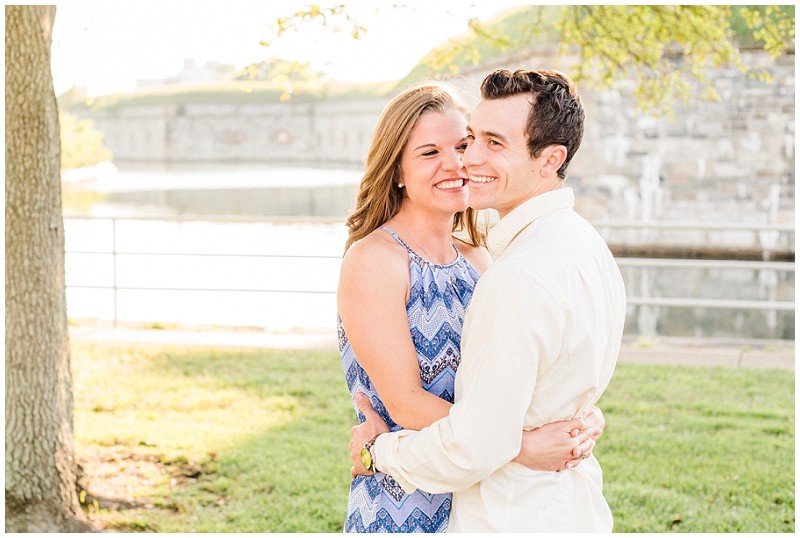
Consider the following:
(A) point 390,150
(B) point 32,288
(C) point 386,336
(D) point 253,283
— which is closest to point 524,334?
(C) point 386,336

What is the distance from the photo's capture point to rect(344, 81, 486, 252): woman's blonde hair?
227 cm

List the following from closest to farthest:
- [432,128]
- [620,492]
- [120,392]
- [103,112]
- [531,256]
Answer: [531,256], [432,128], [620,492], [120,392], [103,112]

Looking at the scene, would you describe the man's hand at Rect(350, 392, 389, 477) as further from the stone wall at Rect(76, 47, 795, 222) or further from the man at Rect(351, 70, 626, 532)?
the stone wall at Rect(76, 47, 795, 222)

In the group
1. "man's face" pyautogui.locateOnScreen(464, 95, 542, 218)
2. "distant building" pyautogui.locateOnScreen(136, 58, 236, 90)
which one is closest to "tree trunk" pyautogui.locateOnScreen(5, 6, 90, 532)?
"man's face" pyautogui.locateOnScreen(464, 95, 542, 218)

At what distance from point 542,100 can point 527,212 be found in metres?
0.24

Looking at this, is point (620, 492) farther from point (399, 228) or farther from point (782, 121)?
point (782, 121)

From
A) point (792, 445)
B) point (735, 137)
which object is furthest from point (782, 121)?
point (792, 445)

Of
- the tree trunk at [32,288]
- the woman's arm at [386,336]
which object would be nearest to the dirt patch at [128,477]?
the tree trunk at [32,288]

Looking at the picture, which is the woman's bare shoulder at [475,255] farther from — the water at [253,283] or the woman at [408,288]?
the water at [253,283]

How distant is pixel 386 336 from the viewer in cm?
207

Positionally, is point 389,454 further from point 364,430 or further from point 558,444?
point 558,444

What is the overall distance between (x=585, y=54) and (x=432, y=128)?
4980 mm

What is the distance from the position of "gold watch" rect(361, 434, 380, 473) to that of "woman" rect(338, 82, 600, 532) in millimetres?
68

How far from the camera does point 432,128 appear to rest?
2.26 m
